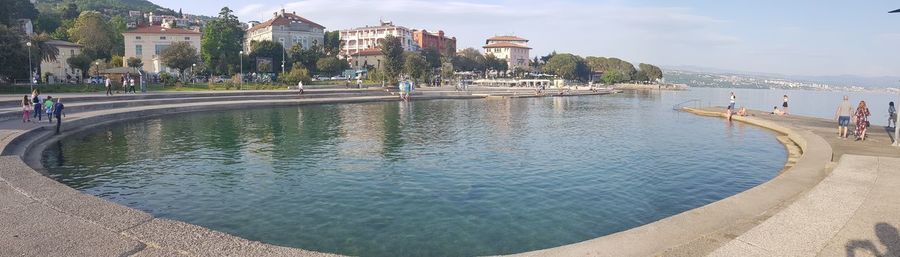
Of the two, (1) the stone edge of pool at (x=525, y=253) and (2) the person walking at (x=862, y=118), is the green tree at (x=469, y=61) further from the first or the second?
(1) the stone edge of pool at (x=525, y=253)

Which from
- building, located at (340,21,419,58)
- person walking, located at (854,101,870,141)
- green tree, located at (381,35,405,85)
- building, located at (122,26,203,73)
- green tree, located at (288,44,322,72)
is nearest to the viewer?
person walking, located at (854,101,870,141)

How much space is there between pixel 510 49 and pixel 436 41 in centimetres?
3442

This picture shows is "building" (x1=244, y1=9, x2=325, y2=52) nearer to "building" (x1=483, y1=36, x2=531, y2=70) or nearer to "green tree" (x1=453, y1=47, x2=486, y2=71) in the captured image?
"green tree" (x1=453, y1=47, x2=486, y2=71)

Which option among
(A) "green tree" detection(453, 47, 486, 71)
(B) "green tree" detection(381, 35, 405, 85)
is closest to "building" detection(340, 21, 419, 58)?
(A) "green tree" detection(453, 47, 486, 71)

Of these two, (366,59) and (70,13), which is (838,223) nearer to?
(366,59)

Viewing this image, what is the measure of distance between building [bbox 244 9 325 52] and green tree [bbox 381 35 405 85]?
34671 mm

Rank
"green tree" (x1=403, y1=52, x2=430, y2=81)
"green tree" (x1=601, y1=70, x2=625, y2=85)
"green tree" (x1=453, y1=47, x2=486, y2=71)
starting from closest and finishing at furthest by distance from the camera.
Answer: "green tree" (x1=403, y1=52, x2=430, y2=81) < "green tree" (x1=453, y1=47, x2=486, y2=71) < "green tree" (x1=601, y1=70, x2=625, y2=85)

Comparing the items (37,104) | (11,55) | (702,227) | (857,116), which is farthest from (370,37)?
(702,227)

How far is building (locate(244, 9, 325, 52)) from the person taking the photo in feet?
394

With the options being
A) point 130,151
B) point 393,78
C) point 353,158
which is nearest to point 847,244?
point 353,158

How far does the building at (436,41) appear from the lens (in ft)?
501

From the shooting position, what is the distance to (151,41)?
270 feet

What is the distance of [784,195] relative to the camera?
1068 cm

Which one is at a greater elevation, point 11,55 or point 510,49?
point 510,49
